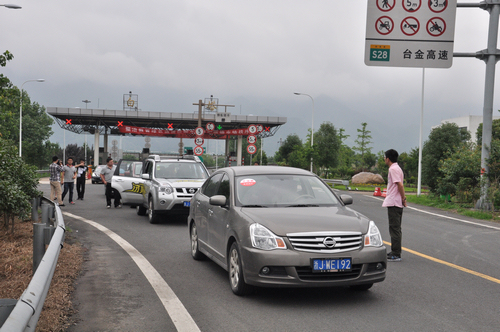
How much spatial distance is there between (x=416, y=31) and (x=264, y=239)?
43.9ft

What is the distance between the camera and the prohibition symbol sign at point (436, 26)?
1642 centimetres

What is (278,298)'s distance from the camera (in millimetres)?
5594

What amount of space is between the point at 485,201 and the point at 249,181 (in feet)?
40.3

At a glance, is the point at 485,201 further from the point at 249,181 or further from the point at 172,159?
the point at 249,181

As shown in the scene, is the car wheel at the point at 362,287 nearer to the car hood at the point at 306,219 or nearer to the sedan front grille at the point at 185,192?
the car hood at the point at 306,219

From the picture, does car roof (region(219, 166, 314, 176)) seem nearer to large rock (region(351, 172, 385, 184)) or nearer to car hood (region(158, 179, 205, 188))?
car hood (region(158, 179, 205, 188))

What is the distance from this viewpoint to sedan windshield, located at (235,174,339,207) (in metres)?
6.30

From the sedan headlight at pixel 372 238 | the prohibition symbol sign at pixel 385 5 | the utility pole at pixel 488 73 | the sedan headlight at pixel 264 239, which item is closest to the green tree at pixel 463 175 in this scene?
the utility pole at pixel 488 73

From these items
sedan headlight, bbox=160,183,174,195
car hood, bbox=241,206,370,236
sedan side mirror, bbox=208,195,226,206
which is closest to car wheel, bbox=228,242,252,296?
car hood, bbox=241,206,370,236

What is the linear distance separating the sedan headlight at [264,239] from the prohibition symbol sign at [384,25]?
1304 cm

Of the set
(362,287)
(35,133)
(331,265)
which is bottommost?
(362,287)

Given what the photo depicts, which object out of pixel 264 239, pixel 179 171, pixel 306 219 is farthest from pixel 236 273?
pixel 179 171

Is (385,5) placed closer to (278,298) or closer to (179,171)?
(179,171)

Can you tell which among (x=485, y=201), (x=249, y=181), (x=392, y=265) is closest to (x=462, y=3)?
(x=485, y=201)
